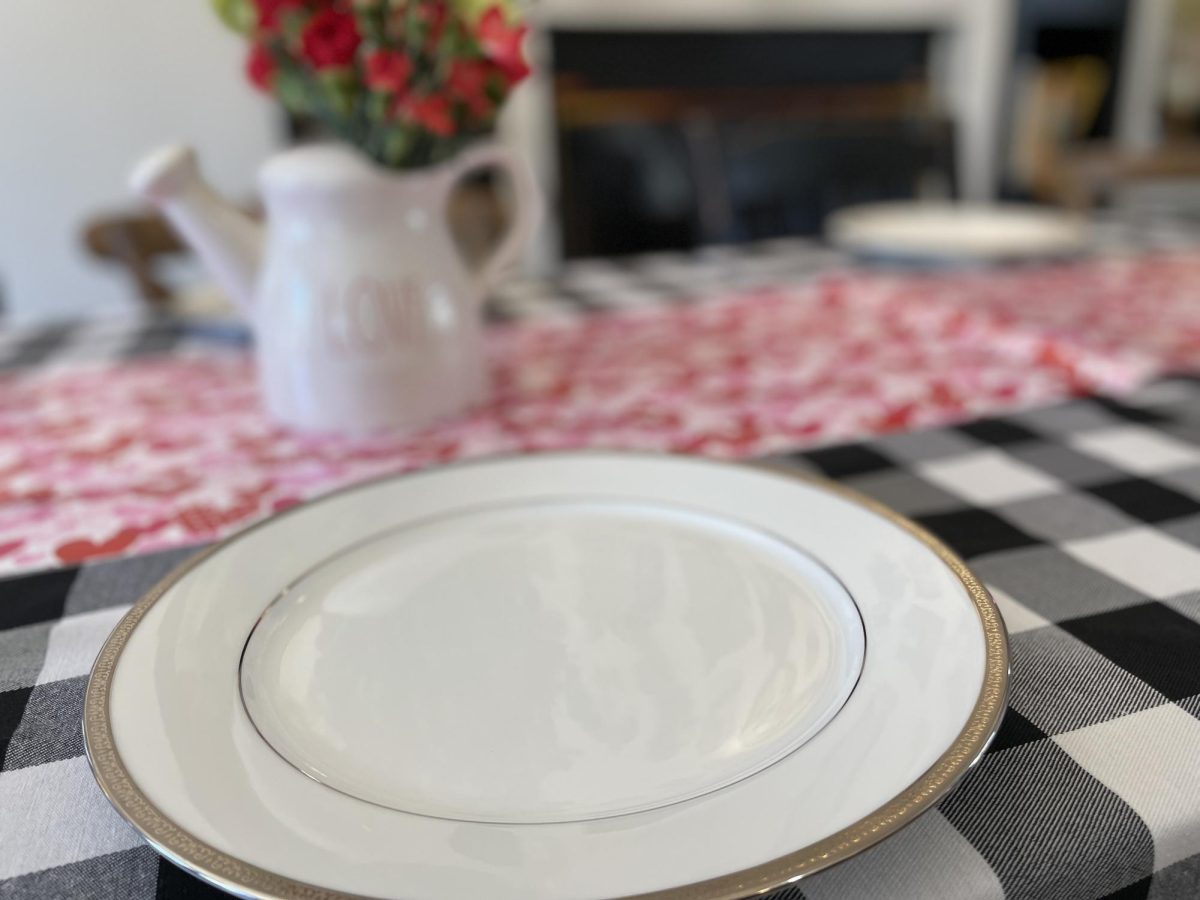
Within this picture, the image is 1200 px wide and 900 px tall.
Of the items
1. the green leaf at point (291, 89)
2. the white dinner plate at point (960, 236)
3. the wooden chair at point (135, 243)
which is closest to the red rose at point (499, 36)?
the green leaf at point (291, 89)

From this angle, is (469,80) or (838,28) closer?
(469,80)

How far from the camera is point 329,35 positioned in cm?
49

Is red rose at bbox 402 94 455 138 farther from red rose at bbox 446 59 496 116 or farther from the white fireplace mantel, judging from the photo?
the white fireplace mantel

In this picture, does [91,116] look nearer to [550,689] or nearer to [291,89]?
[291,89]

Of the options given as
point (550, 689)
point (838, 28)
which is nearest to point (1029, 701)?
point (550, 689)

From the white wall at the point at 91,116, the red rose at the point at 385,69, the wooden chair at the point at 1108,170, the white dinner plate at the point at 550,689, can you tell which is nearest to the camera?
Answer: the white dinner plate at the point at 550,689

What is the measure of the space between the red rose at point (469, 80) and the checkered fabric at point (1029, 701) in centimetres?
29

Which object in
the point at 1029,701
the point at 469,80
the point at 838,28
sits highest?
the point at 838,28

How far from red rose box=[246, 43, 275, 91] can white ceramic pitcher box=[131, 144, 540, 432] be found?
46 millimetres

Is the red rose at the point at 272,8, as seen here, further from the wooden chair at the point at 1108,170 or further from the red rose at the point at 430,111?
the wooden chair at the point at 1108,170

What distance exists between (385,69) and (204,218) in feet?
0.51

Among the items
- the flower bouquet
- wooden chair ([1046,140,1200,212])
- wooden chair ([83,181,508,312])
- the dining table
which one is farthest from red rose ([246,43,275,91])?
wooden chair ([1046,140,1200,212])

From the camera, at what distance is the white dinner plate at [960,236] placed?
3.00 feet

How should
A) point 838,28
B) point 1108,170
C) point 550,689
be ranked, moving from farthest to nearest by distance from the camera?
point 838,28, point 1108,170, point 550,689
